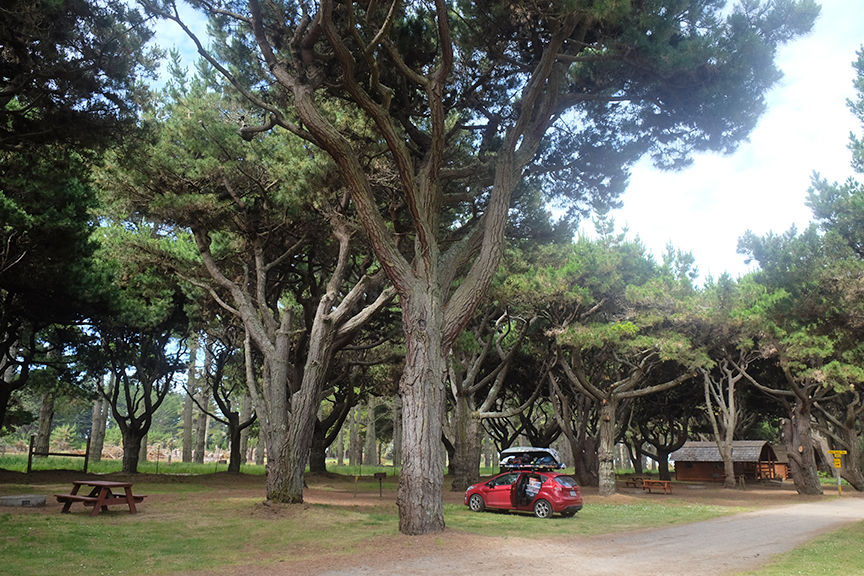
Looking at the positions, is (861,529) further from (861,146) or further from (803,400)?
(803,400)

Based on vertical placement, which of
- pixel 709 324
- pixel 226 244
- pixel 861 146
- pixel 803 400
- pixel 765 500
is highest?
pixel 861 146

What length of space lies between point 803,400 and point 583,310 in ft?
36.9

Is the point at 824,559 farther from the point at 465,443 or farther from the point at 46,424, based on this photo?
the point at 46,424

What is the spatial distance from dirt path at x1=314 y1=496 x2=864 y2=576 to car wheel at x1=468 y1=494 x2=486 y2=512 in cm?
457

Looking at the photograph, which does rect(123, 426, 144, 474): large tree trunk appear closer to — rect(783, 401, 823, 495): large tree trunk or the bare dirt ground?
the bare dirt ground

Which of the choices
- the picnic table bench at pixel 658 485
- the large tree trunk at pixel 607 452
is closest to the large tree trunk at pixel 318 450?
the large tree trunk at pixel 607 452

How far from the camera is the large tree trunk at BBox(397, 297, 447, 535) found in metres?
9.27

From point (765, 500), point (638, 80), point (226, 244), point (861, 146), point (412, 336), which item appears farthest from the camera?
point (765, 500)

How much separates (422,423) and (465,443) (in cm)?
1217

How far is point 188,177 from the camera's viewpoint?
1343 cm

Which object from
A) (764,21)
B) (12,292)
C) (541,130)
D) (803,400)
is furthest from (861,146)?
(12,292)

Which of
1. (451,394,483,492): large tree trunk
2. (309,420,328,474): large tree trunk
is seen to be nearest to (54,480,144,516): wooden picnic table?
(451,394,483,492): large tree trunk

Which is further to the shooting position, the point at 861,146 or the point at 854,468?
the point at 854,468

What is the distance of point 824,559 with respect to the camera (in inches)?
332
